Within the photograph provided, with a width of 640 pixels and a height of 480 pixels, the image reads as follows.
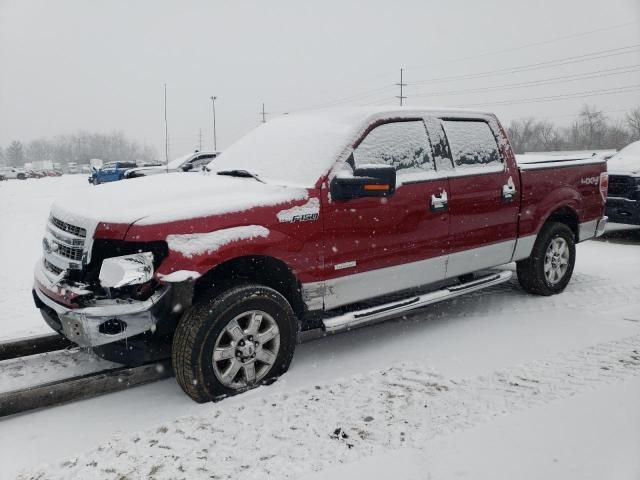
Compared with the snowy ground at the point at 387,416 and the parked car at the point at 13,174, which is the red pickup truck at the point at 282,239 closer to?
the snowy ground at the point at 387,416

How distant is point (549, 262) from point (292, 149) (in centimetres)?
308

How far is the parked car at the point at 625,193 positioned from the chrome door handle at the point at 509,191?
189 inches

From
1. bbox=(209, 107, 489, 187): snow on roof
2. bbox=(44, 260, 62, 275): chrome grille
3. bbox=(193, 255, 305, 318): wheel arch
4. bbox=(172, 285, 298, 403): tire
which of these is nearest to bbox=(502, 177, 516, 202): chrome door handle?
bbox=(209, 107, 489, 187): snow on roof

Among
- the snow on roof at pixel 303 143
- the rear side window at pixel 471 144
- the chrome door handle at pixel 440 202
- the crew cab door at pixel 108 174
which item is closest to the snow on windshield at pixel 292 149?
the snow on roof at pixel 303 143

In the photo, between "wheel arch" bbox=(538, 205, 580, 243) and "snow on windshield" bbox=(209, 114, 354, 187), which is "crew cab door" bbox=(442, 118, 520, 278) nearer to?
"wheel arch" bbox=(538, 205, 580, 243)

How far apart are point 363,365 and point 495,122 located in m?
2.73

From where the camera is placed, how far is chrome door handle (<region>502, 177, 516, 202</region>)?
186 inches

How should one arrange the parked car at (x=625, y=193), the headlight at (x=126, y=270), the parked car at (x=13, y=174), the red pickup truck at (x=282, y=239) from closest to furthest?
the headlight at (x=126, y=270) < the red pickup truck at (x=282, y=239) < the parked car at (x=625, y=193) < the parked car at (x=13, y=174)

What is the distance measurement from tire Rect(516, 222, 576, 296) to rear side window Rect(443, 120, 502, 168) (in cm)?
106

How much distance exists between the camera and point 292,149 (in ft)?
13.2

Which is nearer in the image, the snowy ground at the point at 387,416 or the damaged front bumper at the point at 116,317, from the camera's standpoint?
the snowy ground at the point at 387,416

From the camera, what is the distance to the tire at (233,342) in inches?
121

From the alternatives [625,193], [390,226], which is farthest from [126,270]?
[625,193]

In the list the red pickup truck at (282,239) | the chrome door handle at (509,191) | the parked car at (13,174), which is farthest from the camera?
the parked car at (13,174)
